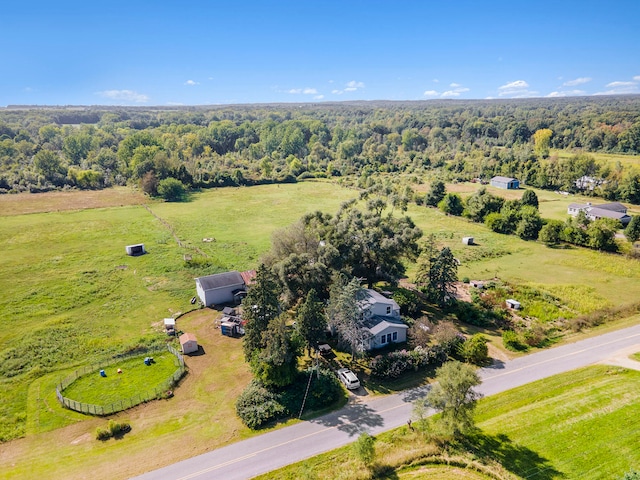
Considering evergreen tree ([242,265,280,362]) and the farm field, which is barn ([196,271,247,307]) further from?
the farm field

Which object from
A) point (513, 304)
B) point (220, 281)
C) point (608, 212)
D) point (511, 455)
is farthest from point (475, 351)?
point (608, 212)

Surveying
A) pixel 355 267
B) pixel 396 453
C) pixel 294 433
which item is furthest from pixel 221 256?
pixel 396 453

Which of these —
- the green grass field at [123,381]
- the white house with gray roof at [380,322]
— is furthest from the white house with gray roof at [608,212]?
the green grass field at [123,381]

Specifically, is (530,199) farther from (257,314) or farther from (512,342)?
(257,314)

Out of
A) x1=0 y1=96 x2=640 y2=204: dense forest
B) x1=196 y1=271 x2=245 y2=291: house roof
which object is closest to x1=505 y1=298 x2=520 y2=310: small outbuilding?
x1=196 y1=271 x2=245 y2=291: house roof

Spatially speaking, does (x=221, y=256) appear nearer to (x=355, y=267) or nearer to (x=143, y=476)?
(x=355, y=267)

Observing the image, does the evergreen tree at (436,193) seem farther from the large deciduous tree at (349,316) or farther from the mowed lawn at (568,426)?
the large deciduous tree at (349,316)

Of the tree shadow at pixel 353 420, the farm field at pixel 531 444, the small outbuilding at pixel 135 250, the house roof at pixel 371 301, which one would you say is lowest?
the tree shadow at pixel 353 420

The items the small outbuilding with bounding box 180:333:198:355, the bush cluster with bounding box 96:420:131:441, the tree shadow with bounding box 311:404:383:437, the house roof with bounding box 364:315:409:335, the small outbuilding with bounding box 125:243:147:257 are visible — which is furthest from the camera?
the small outbuilding with bounding box 125:243:147:257
